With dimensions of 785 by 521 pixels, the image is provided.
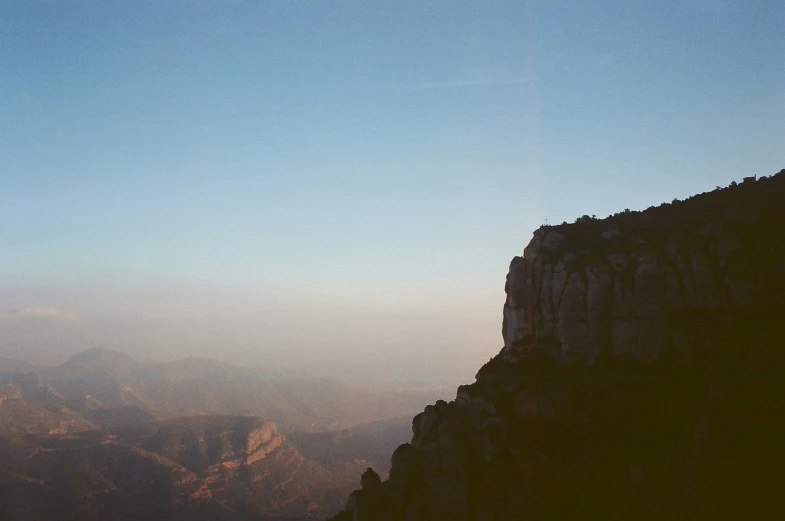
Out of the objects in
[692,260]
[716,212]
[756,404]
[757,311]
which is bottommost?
[756,404]

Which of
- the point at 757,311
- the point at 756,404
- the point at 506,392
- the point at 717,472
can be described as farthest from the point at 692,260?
the point at 506,392

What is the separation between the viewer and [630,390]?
153ft

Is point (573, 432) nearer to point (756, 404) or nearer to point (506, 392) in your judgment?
point (506, 392)

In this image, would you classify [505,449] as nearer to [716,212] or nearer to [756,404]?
[756,404]

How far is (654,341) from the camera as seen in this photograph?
46594mm

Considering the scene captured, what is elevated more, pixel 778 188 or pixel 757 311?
pixel 778 188

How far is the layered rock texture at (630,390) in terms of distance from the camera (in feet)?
136

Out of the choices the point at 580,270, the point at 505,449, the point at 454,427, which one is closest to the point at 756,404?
the point at 580,270

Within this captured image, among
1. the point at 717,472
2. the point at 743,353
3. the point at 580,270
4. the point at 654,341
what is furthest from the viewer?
the point at 580,270

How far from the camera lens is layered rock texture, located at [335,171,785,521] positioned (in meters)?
41.5

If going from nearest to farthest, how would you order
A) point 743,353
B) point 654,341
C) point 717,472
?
point 717,472 < point 743,353 < point 654,341

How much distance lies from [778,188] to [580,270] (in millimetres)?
21755

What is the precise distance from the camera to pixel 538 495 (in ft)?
153

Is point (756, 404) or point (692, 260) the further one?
point (692, 260)
